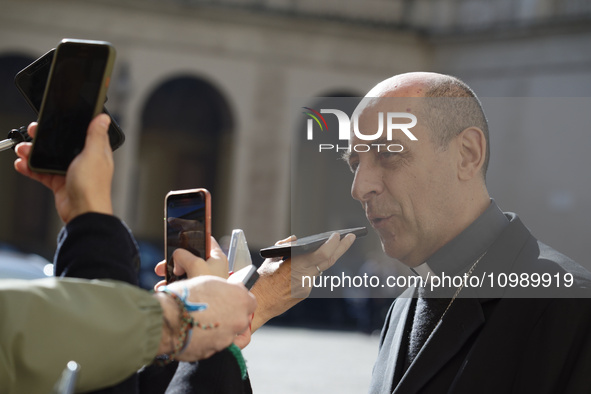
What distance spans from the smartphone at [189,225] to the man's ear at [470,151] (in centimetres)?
94

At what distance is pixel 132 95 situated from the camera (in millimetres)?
19109

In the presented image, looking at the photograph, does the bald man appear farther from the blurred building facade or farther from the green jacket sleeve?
the blurred building facade

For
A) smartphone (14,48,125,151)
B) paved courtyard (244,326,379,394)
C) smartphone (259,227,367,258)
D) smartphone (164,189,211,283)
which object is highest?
smartphone (14,48,125,151)

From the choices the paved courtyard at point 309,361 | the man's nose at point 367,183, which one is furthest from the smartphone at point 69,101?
the paved courtyard at point 309,361

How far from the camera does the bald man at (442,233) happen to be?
2342mm

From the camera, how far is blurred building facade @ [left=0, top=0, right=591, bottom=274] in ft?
60.6

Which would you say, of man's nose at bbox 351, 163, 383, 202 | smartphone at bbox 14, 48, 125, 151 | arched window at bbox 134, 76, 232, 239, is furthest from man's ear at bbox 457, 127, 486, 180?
arched window at bbox 134, 76, 232, 239

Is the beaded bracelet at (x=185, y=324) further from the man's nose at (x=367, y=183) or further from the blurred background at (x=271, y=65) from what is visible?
the blurred background at (x=271, y=65)

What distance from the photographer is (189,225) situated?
6.52ft

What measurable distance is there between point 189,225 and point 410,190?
85 cm

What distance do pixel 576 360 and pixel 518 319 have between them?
0.67ft

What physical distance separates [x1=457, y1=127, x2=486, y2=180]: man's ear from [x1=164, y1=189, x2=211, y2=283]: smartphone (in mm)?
940

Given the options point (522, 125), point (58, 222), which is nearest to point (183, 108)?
point (58, 222)

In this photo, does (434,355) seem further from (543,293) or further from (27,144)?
(27,144)
